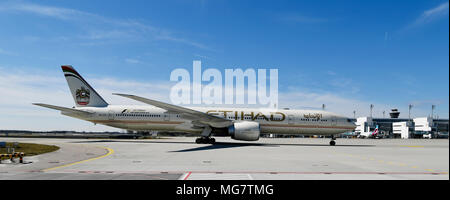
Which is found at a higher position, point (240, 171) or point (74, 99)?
point (74, 99)

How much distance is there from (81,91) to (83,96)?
A: 0.64 metres

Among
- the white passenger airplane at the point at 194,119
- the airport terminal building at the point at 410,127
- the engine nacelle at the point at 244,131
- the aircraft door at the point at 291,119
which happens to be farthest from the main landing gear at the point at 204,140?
the airport terminal building at the point at 410,127

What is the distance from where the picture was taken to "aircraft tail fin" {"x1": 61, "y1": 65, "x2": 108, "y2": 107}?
32.9 meters

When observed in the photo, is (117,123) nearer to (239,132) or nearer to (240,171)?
(239,132)

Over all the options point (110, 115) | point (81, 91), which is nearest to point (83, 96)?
point (81, 91)

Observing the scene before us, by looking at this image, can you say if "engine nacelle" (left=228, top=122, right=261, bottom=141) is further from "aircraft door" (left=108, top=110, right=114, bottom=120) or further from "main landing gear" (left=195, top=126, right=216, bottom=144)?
"aircraft door" (left=108, top=110, right=114, bottom=120)

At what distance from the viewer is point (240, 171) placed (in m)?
10.9

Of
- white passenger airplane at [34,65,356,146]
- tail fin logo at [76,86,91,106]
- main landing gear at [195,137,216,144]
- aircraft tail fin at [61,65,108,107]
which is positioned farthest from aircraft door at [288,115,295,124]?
tail fin logo at [76,86,91,106]

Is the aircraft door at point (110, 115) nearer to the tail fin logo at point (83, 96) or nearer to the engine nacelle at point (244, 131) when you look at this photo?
the tail fin logo at point (83, 96)

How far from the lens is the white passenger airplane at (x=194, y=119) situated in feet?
97.1

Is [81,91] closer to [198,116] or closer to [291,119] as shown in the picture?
[198,116]
